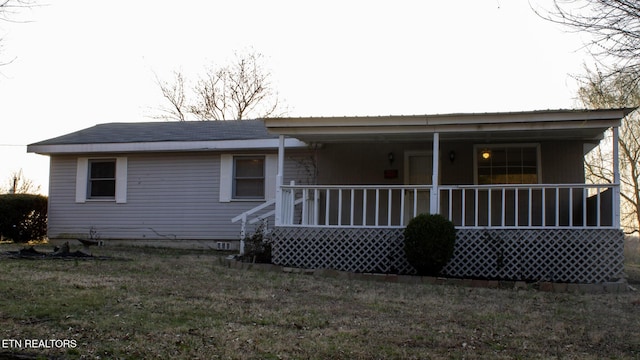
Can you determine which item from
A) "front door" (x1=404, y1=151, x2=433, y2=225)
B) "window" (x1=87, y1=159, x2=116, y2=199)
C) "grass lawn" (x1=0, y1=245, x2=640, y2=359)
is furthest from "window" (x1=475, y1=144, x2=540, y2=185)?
"window" (x1=87, y1=159, x2=116, y2=199)

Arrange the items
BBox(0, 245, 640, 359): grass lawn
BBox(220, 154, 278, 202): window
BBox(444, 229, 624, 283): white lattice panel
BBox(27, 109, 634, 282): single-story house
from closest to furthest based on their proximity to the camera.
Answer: BBox(0, 245, 640, 359): grass lawn → BBox(444, 229, 624, 283): white lattice panel → BBox(27, 109, 634, 282): single-story house → BBox(220, 154, 278, 202): window

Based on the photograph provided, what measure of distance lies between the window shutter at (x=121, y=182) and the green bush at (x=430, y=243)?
8231 mm

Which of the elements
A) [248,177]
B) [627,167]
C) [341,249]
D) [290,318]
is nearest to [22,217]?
[248,177]

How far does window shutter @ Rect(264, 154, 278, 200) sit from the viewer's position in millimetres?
14852

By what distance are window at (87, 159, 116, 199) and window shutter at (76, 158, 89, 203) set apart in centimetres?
10

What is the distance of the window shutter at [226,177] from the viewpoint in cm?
1516

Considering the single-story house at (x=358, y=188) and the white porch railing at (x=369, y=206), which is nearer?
the single-story house at (x=358, y=188)

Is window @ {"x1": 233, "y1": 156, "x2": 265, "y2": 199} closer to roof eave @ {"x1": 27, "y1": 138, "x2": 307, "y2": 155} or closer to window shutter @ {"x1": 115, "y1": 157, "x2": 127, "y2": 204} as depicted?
roof eave @ {"x1": 27, "y1": 138, "x2": 307, "y2": 155}

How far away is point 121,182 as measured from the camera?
51.8ft

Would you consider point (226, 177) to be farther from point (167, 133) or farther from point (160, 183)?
point (167, 133)

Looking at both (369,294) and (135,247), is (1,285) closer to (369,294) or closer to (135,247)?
(369,294)

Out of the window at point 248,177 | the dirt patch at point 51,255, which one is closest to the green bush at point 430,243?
the dirt patch at point 51,255

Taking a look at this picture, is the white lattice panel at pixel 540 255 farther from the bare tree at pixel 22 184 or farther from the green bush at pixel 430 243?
the bare tree at pixel 22 184

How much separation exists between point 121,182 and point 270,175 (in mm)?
3817
